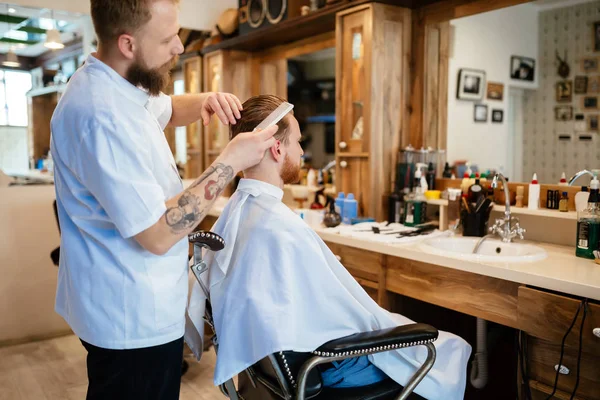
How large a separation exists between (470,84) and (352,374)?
1.83 m

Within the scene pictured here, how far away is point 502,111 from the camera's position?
8.60 ft

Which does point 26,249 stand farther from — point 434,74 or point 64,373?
point 434,74

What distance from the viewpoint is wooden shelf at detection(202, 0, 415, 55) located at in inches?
120

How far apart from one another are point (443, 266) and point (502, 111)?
0.95 metres

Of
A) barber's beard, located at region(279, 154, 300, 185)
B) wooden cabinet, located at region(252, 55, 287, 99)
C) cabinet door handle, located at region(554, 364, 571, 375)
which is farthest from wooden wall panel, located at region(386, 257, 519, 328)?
wooden cabinet, located at region(252, 55, 287, 99)

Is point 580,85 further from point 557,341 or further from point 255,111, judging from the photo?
point 255,111

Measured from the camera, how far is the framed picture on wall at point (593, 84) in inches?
89.4

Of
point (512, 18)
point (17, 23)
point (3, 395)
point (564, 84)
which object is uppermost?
point (17, 23)

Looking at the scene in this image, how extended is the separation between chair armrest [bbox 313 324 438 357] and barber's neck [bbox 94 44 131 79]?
32.6 inches

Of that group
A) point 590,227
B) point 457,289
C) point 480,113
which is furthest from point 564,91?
point 457,289

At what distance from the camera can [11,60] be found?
11.8 ft

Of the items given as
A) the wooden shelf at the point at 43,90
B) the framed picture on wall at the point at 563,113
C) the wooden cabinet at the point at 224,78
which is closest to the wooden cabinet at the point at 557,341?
the framed picture on wall at the point at 563,113

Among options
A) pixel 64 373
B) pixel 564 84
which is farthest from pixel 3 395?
pixel 564 84

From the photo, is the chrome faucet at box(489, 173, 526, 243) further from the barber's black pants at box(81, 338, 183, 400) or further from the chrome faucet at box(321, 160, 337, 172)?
the barber's black pants at box(81, 338, 183, 400)
